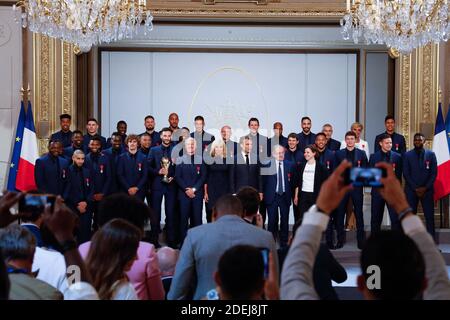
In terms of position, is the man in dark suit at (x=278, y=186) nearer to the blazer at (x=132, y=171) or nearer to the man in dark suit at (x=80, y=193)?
the blazer at (x=132, y=171)

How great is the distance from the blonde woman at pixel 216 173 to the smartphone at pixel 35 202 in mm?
6518

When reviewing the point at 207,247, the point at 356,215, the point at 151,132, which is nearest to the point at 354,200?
the point at 356,215

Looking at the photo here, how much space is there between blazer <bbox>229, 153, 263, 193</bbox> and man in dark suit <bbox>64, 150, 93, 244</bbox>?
1.63m

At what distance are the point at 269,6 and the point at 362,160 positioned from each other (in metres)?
2.60

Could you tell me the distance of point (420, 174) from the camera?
9039mm

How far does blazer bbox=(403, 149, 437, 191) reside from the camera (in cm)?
902

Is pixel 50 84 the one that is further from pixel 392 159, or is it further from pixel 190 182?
pixel 392 159

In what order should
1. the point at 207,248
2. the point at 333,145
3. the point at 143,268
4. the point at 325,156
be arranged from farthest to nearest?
1. the point at 333,145
2. the point at 325,156
3. the point at 207,248
4. the point at 143,268

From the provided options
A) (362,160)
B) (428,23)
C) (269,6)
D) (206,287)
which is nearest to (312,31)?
(269,6)

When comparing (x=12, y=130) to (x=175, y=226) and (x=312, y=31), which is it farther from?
(x=312, y=31)

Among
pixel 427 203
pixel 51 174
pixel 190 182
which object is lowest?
pixel 427 203

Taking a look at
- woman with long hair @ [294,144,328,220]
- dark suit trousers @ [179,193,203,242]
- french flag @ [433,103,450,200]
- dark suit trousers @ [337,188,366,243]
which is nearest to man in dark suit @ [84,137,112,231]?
dark suit trousers @ [179,193,203,242]

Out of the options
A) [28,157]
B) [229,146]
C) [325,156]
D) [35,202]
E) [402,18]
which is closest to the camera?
[35,202]

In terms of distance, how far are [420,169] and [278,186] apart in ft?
5.42
